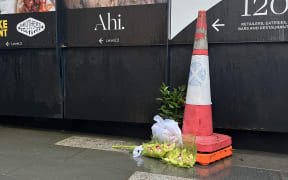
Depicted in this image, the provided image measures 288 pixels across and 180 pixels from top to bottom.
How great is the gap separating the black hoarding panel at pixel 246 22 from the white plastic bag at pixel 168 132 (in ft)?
5.43

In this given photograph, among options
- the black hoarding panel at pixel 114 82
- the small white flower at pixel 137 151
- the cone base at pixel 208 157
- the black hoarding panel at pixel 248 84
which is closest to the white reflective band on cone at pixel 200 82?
the black hoarding panel at pixel 248 84

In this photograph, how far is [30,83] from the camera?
6.23m

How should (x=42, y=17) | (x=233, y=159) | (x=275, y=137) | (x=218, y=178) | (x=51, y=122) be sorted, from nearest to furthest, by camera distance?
(x=218, y=178)
(x=233, y=159)
(x=275, y=137)
(x=42, y=17)
(x=51, y=122)

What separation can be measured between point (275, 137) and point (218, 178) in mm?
1794

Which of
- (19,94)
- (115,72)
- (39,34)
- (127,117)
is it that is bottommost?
(127,117)

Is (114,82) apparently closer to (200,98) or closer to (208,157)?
(200,98)

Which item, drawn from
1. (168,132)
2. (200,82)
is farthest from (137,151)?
(200,82)

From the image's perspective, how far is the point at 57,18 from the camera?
585 cm

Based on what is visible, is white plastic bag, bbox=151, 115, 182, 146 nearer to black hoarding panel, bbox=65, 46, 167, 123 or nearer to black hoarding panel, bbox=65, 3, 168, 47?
black hoarding panel, bbox=65, 46, 167, 123

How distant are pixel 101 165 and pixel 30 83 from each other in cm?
304

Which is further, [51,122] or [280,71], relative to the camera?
[51,122]

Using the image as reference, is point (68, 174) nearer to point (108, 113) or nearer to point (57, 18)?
point (108, 113)

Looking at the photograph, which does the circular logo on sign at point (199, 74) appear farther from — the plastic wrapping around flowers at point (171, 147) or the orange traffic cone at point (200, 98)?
the plastic wrapping around flowers at point (171, 147)

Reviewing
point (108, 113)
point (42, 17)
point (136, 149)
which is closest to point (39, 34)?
point (42, 17)
